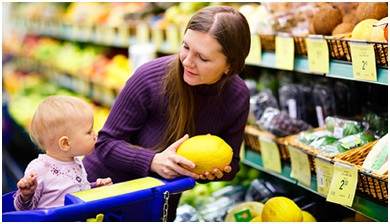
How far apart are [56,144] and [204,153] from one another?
1.47ft

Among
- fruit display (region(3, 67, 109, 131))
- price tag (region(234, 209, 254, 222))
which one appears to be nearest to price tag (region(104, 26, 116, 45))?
fruit display (region(3, 67, 109, 131))

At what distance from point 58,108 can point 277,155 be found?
3.34ft

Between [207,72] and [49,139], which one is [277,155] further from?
[49,139]

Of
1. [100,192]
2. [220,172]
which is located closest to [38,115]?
[100,192]

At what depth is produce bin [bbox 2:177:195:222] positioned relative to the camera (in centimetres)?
134

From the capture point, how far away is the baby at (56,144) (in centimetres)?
166

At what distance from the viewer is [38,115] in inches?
65.5

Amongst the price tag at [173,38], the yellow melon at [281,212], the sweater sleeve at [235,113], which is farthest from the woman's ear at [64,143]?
the price tag at [173,38]

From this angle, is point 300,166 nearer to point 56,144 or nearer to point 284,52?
point 284,52

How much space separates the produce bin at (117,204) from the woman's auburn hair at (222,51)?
371mm

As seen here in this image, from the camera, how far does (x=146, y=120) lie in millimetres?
2041

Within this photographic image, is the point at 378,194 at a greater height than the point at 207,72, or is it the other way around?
the point at 207,72

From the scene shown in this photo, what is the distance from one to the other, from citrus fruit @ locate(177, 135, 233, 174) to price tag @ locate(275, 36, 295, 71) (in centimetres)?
69

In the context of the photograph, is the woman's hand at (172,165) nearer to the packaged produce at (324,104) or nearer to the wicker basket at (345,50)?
Answer: the wicker basket at (345,50)
